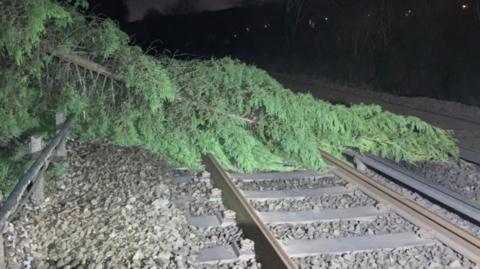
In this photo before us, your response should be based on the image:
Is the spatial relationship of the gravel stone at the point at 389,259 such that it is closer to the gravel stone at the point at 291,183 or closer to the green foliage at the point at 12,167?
the gravel stone at the point at 291,183

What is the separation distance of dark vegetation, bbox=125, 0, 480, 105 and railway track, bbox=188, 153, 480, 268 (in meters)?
4.27

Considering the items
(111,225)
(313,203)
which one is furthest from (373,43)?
(111,225)

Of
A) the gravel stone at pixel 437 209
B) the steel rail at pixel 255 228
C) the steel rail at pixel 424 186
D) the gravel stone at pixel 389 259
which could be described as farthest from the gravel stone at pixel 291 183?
the gravel stone at pixel 389 259

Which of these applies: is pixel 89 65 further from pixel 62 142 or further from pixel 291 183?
pixel 291 183

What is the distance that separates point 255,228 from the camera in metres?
5.02

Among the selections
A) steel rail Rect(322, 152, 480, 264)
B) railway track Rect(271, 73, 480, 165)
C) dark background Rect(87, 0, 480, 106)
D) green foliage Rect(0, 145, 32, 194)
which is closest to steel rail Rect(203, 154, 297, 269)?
steel rail Rect(322, 152, 480, 264)

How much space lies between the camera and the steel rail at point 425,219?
4.95 metres

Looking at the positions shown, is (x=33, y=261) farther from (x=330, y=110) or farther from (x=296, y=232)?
(x=330, y=110)

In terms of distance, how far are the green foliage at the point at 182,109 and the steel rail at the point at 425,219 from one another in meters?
1.21

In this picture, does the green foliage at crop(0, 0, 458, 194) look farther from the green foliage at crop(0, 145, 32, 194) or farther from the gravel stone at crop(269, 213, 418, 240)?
the gravel stone at crop(269, 213, 418, 240)

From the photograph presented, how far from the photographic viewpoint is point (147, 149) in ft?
28.9

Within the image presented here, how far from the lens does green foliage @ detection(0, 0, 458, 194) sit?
25.5 feet

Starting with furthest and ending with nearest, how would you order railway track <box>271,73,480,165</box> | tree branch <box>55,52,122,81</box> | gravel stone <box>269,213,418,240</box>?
→ 1. railway track <box>271,73,480,165</box>
2. tree branch <box>55,52,122,81</box>
3. gravel stone <box>269,213,418,240</box>

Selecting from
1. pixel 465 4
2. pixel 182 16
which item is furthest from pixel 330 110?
pixel 182 16
